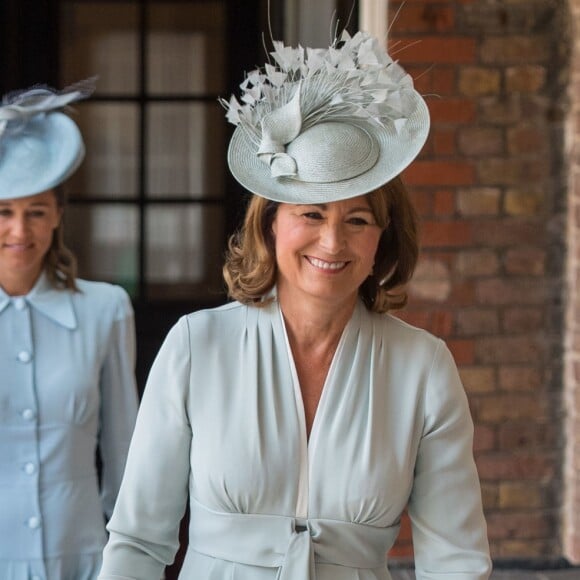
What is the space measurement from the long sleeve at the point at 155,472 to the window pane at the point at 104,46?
441cm

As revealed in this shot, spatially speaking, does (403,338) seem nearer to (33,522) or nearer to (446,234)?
(33,522)

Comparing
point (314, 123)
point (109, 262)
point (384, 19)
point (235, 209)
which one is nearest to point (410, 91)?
point (314, 123)

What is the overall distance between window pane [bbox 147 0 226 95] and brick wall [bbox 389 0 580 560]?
1.88 m

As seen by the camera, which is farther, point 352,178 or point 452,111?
point 452,111

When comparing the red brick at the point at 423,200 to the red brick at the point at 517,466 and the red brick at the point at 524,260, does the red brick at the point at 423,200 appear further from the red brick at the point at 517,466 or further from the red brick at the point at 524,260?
the red brick at the point at 517,466

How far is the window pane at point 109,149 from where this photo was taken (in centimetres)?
656

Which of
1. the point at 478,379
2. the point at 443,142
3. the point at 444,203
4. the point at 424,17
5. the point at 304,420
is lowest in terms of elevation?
the point at 478,379

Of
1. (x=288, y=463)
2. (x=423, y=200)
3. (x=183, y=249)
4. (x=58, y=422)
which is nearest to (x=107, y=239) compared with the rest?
(x=183, y=249)

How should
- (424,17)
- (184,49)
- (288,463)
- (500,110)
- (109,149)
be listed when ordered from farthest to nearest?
(109,149) < (184,49) < (500,110) < (424,17) < (288,463)

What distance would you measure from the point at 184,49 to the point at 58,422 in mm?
3654

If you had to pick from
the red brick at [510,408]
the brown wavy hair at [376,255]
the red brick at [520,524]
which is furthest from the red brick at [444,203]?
the brown wavy hair at [376,255]

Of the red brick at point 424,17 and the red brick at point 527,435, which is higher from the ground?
the red brick at point 424,17

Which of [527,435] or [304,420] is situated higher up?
[304,420]

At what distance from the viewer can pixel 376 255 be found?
8.21ft
